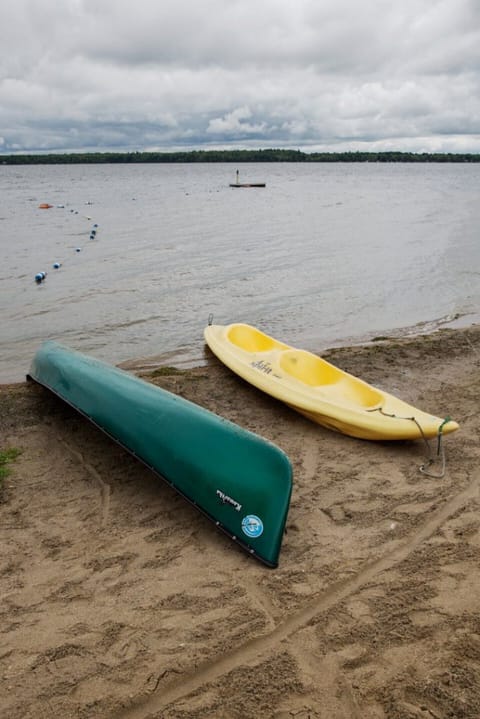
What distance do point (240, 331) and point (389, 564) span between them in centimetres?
549

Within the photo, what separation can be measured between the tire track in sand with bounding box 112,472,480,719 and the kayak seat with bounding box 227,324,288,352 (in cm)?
453

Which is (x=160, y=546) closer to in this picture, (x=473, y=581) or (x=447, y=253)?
(x=473, y=581)

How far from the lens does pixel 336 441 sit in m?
6.05

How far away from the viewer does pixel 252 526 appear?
4102mm

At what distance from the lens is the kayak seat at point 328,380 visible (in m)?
6.50

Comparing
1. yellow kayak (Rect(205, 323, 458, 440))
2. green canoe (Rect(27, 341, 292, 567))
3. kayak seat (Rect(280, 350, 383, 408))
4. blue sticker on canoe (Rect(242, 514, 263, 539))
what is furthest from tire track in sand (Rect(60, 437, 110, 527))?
kayak seat (Rect(280, 350, 383, 408))

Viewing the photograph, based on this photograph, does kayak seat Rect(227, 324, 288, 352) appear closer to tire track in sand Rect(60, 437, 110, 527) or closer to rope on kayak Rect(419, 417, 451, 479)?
rope on kayak Rect(419, 417, 451, 479)

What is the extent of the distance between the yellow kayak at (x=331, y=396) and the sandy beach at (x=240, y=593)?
249 mm

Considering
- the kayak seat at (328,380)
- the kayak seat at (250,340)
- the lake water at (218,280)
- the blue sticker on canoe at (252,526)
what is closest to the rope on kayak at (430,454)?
the kayak seat at (328,380)

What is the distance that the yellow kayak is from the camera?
5.75 m

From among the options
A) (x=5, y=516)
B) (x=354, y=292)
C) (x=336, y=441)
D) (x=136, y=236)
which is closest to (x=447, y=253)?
(x=354, y=292)

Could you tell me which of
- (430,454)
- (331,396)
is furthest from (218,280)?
(430,454)

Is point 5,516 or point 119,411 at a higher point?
point 119,411

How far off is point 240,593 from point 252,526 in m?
0.50
